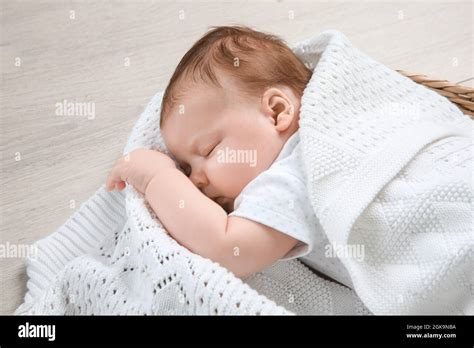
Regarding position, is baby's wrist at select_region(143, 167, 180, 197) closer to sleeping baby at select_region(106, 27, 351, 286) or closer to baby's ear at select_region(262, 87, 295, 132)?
sleeping baby at select_region(106, 27, 351, 286)

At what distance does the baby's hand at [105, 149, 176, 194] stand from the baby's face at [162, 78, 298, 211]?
0.16ft

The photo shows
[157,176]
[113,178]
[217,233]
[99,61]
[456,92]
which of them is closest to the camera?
[217,233]

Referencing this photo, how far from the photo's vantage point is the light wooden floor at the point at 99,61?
4.33 ft

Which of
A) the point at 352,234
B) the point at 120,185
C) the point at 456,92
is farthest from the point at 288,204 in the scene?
the point at 456,92

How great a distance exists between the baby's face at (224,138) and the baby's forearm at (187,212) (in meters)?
0.04

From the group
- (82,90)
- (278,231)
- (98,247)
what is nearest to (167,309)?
(278,231)

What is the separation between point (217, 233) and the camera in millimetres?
962

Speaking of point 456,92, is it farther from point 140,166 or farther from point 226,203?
point 140,166

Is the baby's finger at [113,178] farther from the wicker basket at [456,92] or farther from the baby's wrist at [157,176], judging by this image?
the wicker basket at [456,92]

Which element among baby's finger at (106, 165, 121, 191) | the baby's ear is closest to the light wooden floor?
baby's finger at (106, 165, 121, 191)

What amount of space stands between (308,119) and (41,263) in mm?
541

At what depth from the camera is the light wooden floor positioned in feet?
4.33

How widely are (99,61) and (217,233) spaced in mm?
812

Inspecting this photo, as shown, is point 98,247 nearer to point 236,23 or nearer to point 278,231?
point 278,231
